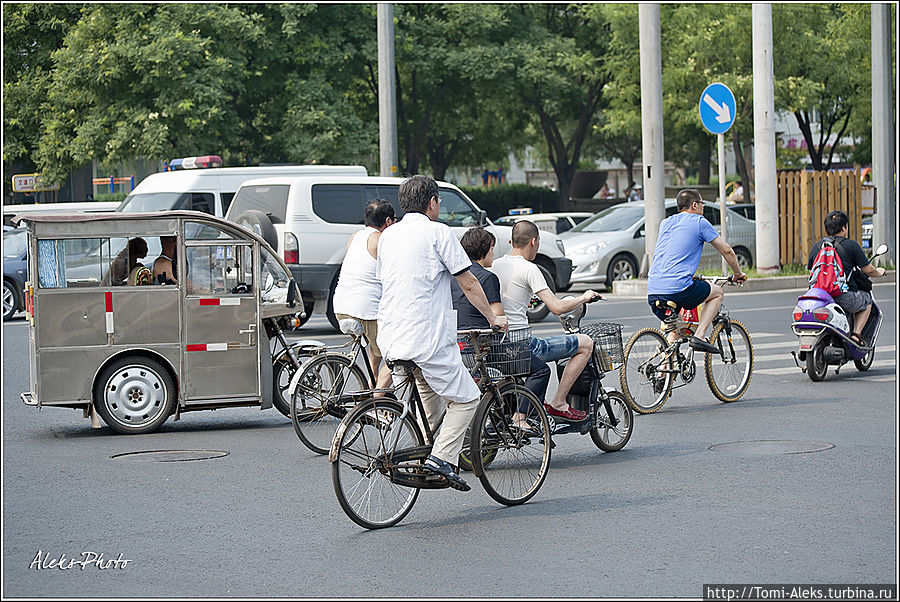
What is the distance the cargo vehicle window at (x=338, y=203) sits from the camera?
56.2 feet

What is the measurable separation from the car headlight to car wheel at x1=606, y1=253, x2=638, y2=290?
313mm

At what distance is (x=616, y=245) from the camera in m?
24.0

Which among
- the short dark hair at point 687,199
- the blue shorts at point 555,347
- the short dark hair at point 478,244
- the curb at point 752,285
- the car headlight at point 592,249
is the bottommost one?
the curb at point 752,285

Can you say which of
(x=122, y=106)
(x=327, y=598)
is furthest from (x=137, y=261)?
Result: (x=122, y=106)

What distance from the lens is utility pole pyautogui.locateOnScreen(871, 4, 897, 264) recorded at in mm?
26109

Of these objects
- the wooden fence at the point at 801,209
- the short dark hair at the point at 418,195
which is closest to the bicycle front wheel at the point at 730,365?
the short dark hair at the point at 418,195

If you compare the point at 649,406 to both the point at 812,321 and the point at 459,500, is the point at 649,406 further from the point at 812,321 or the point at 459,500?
the point at 459,500

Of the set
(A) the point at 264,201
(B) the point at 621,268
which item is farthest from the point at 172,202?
(B) the point at 621,268

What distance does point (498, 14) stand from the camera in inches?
1387

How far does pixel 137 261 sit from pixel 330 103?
2244cm

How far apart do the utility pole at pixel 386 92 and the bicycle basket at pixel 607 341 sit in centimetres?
1635

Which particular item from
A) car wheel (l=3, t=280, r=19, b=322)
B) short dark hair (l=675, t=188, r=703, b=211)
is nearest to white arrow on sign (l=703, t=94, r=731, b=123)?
short dark hair (l=675, t=188, r=703, b=211)

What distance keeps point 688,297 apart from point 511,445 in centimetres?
387

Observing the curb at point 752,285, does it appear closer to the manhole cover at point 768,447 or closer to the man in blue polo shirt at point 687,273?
the man in blue polo shirt at point 687,273
